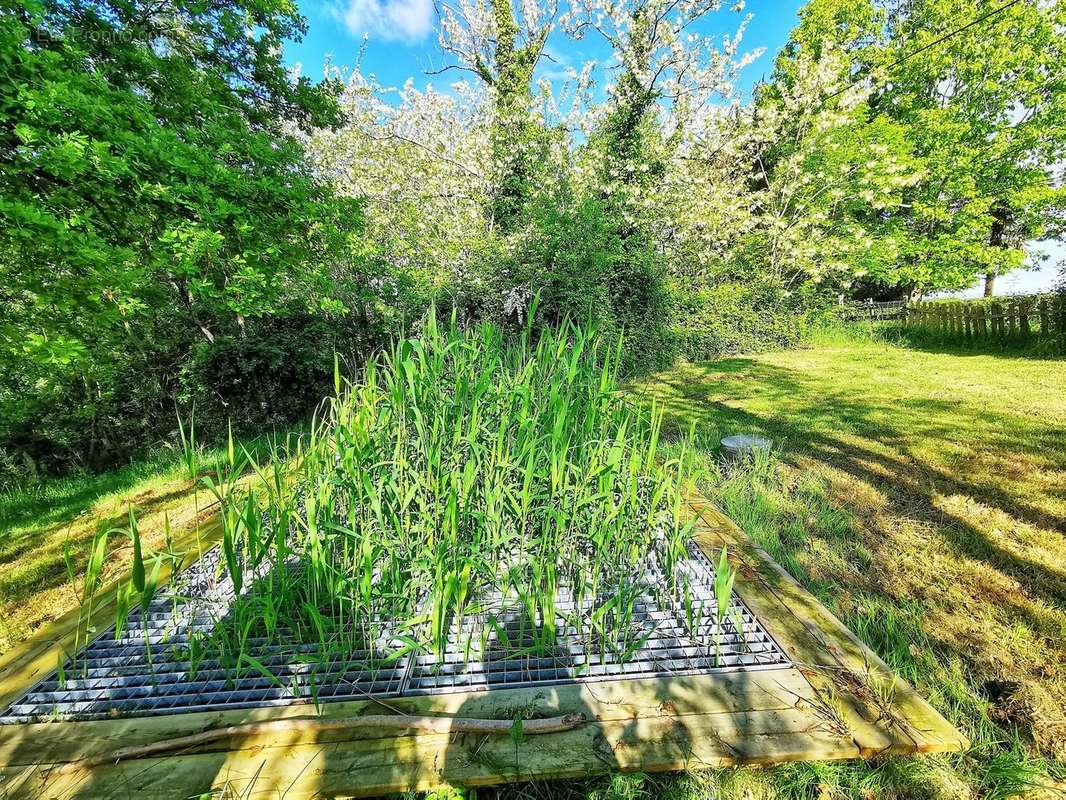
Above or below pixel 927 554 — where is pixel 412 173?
above

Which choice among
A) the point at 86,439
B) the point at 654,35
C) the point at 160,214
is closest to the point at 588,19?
the point at 654,35

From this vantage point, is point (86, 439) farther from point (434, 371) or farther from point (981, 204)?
point (981, 204)

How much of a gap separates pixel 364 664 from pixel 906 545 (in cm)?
282

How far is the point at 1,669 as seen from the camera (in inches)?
54.1

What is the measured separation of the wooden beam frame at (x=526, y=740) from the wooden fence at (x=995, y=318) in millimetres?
11449

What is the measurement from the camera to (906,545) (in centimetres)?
244

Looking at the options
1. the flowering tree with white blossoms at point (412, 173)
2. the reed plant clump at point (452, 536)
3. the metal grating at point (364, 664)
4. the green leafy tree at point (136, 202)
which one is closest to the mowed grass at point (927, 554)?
the metal grating at point (364, 664)

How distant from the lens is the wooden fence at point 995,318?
833 centimetres

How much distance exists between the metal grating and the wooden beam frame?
6 cm

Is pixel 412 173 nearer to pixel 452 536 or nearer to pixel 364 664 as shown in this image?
pixel 452 536

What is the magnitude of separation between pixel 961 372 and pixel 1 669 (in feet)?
34.8

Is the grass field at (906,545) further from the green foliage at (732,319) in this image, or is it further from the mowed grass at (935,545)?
the green foliage at (732,319)

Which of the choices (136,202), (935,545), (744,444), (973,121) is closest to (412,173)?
(136,202)

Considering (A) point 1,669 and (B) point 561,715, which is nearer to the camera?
(B) point 561,715
